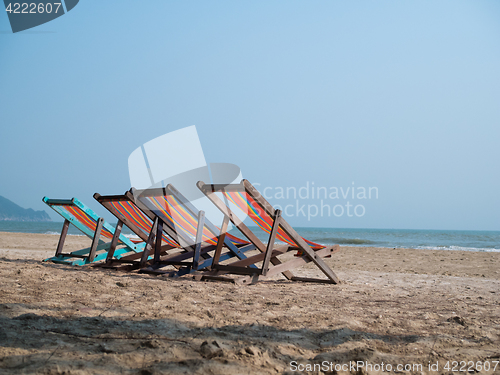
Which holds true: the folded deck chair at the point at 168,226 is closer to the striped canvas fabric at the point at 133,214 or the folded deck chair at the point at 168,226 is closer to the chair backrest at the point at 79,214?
the striped canvas fabric at the point at 133,214

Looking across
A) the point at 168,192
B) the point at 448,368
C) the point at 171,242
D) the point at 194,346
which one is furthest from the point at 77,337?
the point at 171,242

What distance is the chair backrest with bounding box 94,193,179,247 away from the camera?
5.38m

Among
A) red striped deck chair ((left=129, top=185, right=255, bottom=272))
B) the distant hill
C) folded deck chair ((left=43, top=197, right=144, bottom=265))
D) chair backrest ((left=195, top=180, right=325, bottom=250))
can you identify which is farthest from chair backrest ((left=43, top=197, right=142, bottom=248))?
the distant hill

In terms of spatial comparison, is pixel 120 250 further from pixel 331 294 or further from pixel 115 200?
pixel 331 294

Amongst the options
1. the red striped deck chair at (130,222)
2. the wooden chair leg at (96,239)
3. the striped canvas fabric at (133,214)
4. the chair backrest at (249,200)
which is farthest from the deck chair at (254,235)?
the wooden chair leg at (96,239)

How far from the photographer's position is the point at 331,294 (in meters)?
4.15

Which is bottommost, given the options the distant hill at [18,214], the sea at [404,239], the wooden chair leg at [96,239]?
the distant hill at [18,214]

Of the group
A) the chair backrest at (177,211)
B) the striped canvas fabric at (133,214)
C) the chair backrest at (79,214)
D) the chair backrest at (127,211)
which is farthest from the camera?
the chair backrest at (79,214)

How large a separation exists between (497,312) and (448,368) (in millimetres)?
1926

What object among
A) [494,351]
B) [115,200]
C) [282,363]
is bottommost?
[494,351]

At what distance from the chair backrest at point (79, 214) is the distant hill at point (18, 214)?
128 m

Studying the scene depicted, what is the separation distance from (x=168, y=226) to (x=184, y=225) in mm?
227

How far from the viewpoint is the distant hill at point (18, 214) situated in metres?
116

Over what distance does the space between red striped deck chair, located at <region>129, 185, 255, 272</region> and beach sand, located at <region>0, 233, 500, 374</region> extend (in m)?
0.89
